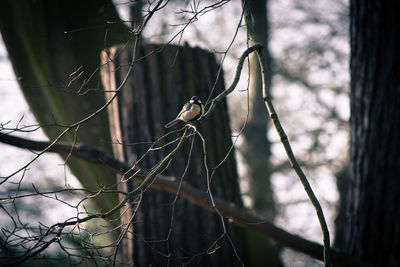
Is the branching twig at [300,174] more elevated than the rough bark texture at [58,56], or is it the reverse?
the rough bark texture at [58,56]

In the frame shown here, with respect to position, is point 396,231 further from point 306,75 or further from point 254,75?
point 306,75

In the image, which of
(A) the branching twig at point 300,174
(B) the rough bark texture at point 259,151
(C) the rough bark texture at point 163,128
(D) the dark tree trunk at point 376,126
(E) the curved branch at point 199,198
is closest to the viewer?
(A) the branching twig at point 300,174

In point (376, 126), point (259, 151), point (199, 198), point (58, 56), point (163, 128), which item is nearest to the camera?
point (199, 198)

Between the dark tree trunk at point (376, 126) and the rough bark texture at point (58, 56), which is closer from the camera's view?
the dark tree trunk at point (376, 126)

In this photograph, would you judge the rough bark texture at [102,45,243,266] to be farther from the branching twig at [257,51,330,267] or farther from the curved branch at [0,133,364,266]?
the branching twig at [257,51,330,267]

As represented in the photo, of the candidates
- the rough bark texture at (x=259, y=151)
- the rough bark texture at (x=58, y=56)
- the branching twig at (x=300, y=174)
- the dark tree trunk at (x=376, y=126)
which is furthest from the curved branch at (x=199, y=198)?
the rough bark texture at (x=259, y=151)

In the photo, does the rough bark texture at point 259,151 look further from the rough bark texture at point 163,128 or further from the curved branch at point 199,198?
the curved branch at point 199,198

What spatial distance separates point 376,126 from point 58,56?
3846 mm

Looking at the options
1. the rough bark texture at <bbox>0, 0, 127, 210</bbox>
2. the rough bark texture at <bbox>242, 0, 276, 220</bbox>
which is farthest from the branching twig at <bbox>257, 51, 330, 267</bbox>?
the rough bark texture at <bbox>242, 0, 276, 220</bbox>

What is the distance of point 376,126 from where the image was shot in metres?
3.61

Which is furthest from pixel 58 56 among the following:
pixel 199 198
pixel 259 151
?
pixel 259 151

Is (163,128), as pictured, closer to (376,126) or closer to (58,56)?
(376,126)

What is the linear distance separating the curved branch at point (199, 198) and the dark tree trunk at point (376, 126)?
33 cm

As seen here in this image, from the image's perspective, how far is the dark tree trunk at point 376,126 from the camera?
3.54 m
